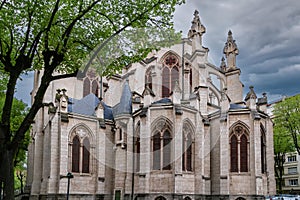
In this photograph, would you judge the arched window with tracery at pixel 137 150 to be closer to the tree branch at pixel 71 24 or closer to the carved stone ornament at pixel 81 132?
the carved stone ornament at pixel 81 132

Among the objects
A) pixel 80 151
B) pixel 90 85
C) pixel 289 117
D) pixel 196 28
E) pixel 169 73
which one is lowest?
pixel 80 151

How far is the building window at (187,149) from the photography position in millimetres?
28467

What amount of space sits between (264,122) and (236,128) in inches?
124

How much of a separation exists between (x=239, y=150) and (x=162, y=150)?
255 inches

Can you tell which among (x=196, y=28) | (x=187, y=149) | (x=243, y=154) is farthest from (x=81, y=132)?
(x=196, y=28)

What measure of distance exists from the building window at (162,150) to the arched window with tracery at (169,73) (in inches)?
317

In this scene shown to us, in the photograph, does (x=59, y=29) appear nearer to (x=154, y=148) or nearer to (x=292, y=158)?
(x=154, y=148)

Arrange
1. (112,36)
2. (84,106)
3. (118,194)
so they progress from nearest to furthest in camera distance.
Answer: (112,36) < (118,194) < (84,106)

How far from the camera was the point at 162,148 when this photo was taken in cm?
2831

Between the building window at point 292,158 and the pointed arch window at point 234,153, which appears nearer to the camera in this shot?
the pointed arch window at point 234,153

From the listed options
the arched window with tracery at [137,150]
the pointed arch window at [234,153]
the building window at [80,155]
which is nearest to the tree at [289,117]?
the pointed arch window at [234,153]

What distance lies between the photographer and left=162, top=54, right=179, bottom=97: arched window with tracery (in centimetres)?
3638

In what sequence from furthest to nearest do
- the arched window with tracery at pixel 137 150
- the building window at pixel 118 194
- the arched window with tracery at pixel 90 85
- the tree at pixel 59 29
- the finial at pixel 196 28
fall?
1. the arched window with tracery at pixel 90 85
2. the finial at pixel 196 28
3. the building window at pixel 118 194
4. the arched window with tracery at pixel 137 150
5. the tree at pixel 59 29

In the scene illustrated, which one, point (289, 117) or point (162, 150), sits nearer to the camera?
point (162, 150)
